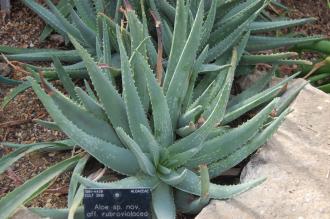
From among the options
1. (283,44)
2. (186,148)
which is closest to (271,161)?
(186,148)

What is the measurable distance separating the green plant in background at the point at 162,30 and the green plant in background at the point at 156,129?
8.2 inches

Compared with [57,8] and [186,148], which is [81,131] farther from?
[57,8]

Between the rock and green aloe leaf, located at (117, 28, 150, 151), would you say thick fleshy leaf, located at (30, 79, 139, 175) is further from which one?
the rock

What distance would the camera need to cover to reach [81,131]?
5.67 feet

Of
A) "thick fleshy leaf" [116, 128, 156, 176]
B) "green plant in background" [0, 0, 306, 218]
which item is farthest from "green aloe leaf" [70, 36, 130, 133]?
"thick fleshy leaf" [116, 128, 156, 176]

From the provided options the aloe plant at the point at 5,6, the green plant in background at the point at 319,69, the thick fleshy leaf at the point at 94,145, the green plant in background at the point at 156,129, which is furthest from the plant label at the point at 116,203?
the aloe plant at the point at 5,6

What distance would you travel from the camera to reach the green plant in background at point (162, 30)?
2182 millimetres

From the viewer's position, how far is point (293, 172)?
1.87 metres

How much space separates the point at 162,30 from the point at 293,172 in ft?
2.29

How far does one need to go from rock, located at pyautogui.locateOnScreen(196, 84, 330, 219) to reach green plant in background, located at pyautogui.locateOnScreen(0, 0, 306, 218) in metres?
0.07

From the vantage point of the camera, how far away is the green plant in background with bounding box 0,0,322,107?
85.9 inches

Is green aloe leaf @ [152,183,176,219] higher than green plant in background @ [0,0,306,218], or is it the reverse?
green plant in background @ [0,0,306,218]

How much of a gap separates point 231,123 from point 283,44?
408 mm

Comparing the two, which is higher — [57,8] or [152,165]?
[57,8]
